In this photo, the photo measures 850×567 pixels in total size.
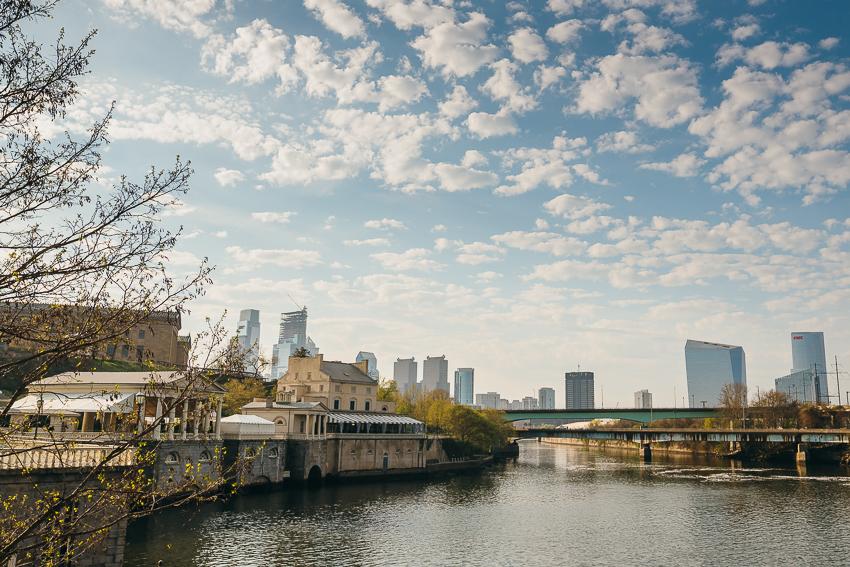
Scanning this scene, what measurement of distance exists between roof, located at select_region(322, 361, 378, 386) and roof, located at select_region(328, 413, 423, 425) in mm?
9069

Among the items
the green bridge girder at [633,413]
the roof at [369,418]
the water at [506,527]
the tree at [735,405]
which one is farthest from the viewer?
the green bridge girder at [633,413]

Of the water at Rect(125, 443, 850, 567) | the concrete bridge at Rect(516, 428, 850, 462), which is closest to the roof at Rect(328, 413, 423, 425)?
the water at Rect(125, 443, 850, 567)

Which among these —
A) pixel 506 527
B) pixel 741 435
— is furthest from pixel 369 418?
pixel 741 435

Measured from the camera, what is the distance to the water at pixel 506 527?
42.8 metres

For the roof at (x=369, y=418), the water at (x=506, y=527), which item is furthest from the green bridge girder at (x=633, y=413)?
the water at (x=506, y=527)

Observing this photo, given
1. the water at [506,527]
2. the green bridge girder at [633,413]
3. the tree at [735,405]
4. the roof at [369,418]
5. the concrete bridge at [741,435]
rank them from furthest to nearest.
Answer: the green bridge girder at [633,413], the tree at [735,405], the concrete bridge at [741,435], the roof at [369,418], the water at [506,527]

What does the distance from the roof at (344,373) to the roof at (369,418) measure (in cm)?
907

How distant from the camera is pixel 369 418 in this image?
9650 centimetres

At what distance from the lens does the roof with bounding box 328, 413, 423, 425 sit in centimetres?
8981

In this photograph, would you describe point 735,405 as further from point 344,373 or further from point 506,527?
point 506,527

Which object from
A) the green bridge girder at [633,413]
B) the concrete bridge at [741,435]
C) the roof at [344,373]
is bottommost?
the concrete bridge at [741,435]

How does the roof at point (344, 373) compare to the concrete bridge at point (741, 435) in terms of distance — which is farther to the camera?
the concrete bridge at point (741, 435)

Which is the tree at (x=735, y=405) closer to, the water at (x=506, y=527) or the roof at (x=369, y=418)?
the water at (x=506, y=527)

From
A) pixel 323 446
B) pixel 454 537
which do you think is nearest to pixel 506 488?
pixel 323 446
